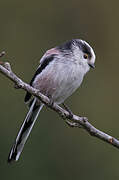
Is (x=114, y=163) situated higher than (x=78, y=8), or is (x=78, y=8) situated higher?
(x=78, y=8)

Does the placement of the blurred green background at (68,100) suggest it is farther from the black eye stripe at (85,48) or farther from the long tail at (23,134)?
the black eye stripe at (85,48)

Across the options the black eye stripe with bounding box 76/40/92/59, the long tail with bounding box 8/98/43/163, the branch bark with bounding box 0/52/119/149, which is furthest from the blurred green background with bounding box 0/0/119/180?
the branch bark with bounding box 0/52/119/149

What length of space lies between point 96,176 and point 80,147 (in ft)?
1.61

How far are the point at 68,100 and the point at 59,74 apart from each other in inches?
91.3

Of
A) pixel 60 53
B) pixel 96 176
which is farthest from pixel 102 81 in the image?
pixel 60 53

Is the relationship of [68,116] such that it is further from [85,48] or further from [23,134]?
[85,48]

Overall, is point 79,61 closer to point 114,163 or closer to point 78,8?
point 114,163

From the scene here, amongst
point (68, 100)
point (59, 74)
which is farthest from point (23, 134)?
point (68, 100)

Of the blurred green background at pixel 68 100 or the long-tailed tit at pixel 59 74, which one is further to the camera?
the blurred green background at pixel 68 100

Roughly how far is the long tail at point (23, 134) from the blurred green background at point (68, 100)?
148 centimetres

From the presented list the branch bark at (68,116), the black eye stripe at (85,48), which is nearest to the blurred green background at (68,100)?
the black eye stripe at (85,48)

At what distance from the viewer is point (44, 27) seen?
7516 millimetres

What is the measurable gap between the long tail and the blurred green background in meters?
1.48

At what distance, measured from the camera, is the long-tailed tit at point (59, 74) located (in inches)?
182
